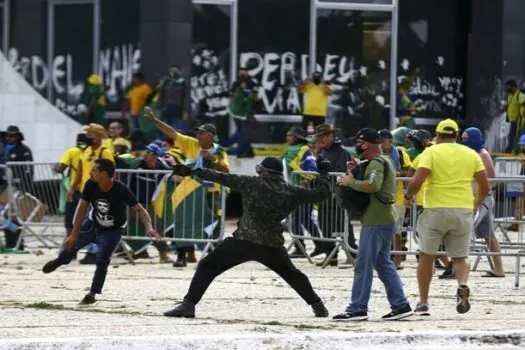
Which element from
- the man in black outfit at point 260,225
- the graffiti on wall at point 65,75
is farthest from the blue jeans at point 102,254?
the graffiti on wall at point 65,75

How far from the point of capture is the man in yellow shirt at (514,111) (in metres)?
29.1

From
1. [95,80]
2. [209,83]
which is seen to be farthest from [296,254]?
[95,80]

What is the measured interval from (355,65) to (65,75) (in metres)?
5.23

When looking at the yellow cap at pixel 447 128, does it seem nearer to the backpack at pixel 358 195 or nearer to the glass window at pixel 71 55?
the backpack at pixel 358 195

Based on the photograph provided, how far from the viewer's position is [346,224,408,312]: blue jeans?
1441 cm

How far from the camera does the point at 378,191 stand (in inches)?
565

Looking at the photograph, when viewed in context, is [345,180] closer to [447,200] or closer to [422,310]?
[447,200]

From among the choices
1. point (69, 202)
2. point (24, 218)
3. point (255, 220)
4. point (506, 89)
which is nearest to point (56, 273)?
point (69, 202)

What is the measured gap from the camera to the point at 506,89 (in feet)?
97.0

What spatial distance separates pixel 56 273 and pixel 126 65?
10.4m

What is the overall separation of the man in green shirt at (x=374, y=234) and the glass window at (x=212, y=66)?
14.7 meters

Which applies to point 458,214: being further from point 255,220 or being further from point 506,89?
point 506,89

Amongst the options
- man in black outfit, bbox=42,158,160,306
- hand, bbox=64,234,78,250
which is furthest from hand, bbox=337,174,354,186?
hand, bbox=64,234,78,250

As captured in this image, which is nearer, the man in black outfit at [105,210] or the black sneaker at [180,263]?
the man in black outfit at [105,210]
